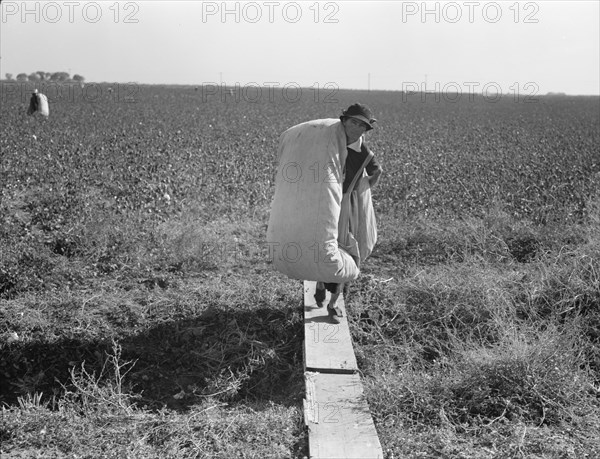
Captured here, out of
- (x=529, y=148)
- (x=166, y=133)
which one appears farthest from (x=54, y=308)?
(x=529, y=148)

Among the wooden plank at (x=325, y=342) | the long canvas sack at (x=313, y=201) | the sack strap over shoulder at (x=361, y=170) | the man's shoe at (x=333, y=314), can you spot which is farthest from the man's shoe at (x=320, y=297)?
the sack strap over shoulder at (x=361, y=170)

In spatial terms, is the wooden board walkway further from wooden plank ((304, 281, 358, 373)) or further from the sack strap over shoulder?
the sack strap over shoulder

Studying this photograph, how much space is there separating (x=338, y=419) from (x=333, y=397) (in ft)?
0.86

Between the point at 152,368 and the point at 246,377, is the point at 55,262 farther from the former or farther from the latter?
the point at 246,377

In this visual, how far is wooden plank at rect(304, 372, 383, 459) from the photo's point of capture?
3.29 metres

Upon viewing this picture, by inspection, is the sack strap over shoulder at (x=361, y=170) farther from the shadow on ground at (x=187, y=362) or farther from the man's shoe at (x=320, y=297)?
the shadow on ground at (x=187, y=362)

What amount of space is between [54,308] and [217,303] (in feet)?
4.22

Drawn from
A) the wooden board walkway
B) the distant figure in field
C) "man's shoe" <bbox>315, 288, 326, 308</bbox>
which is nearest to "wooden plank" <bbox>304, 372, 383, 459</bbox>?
the wooden board walkway

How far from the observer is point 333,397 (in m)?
3.84

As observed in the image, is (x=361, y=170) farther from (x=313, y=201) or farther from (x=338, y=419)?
(x=338, y=419)

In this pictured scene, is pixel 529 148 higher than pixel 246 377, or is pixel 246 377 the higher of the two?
pixel 529 148

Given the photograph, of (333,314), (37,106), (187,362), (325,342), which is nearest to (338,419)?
(325,342)

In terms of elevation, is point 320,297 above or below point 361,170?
below

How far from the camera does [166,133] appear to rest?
16703 mm
